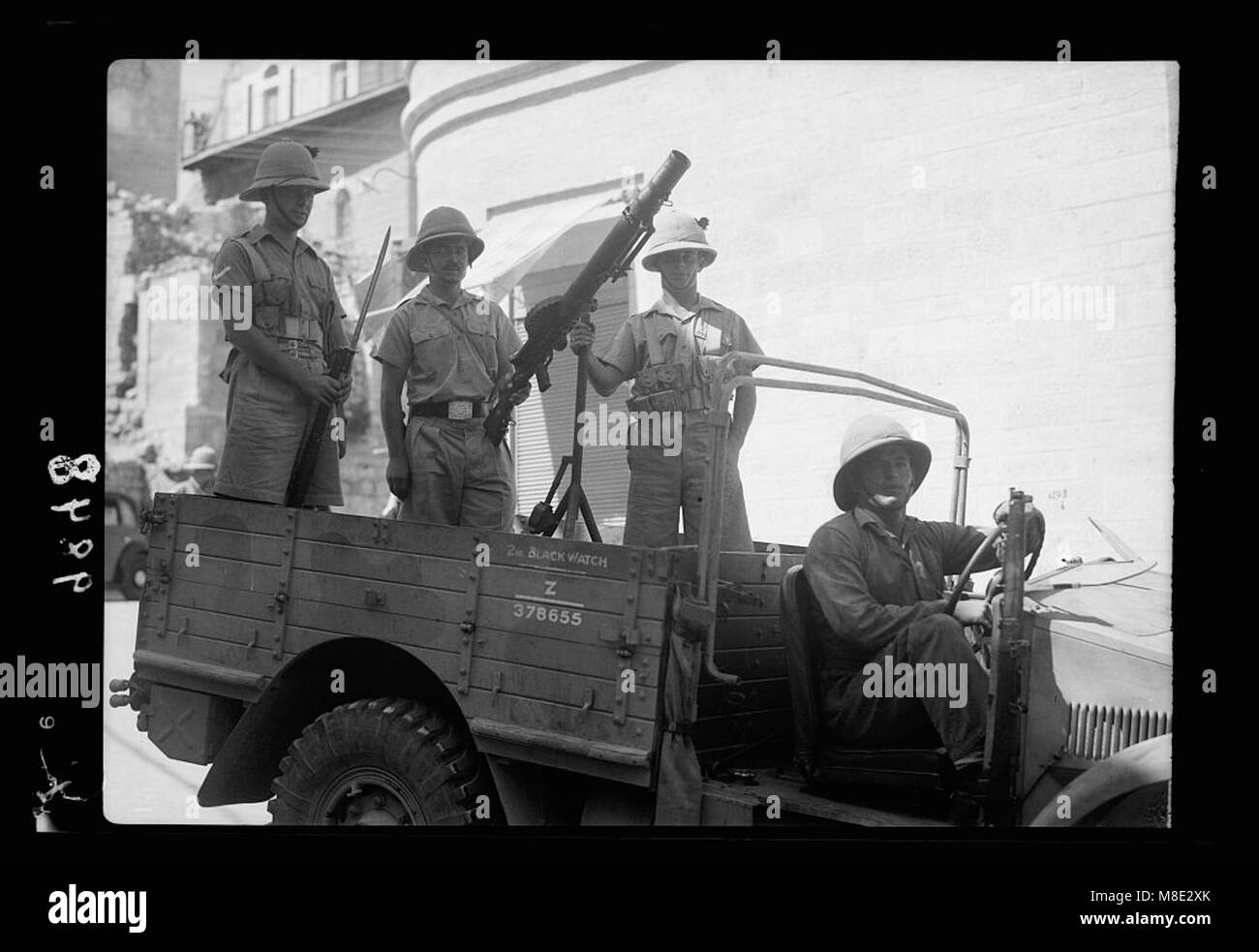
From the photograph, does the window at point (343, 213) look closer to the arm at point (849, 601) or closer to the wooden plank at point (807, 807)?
the arm at point (849, 601)

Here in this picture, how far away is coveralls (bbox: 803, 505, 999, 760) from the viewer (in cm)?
418

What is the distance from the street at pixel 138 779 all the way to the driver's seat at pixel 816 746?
211cm

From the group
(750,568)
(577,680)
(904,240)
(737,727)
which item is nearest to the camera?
(577,680)

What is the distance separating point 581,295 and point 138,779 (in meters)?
3.64

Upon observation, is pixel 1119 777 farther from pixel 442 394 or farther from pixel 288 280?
pixel 288 280

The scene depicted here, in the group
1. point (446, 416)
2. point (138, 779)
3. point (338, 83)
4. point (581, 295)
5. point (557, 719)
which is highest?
point (338, 83)

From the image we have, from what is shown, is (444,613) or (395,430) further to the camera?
(395,430)

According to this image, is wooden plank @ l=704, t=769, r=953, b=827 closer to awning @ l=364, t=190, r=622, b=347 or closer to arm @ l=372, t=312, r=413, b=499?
arm @ l=372, t=312, r=413, b=499

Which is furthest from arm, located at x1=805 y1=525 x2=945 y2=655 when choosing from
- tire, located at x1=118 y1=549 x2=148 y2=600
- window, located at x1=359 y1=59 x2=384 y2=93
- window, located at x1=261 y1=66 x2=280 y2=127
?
tire, located at x1=118 y1=549 x2=148 y2=600

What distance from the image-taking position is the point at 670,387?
19.7 feet

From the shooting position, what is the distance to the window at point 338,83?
9.62 meters

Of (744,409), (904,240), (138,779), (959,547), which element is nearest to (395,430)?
(744,409)
